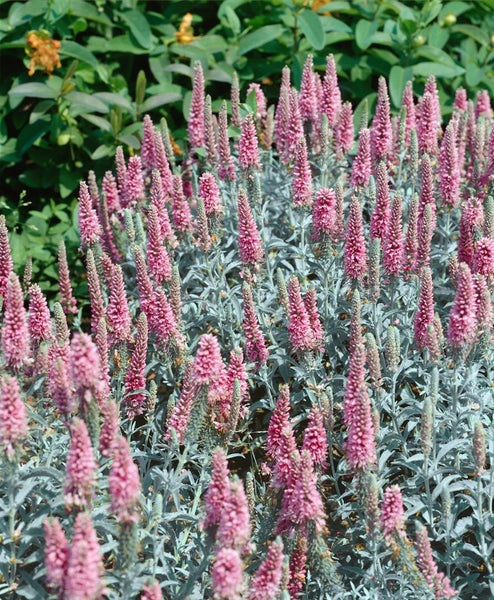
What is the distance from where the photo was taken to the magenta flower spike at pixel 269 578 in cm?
350

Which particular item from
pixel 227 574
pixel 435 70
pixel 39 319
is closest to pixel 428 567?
pixel 227 574

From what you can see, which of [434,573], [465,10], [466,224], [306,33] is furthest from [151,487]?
[465,10]

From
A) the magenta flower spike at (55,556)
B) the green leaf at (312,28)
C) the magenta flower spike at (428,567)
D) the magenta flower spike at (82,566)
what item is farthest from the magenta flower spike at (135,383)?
the green leaf at (312,28)

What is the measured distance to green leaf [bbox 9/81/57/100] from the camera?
7457 mm

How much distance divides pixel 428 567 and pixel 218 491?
899mm

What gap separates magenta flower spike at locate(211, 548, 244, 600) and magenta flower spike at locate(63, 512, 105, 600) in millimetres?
451

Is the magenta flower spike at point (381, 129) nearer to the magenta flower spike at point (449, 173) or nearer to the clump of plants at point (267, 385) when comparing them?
the clump of plants at point (267, 385)

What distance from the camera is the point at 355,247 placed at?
5.23 meters

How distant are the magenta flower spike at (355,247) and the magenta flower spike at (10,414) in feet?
7.19

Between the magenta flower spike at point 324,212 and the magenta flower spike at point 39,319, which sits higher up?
the magenta flower spike at point 324,212

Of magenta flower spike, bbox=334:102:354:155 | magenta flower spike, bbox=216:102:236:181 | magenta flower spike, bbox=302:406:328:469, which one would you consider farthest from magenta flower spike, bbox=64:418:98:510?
magenta flower spike, bbox=334:102:354:155

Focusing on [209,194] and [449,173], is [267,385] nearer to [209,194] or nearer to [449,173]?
[209,194]

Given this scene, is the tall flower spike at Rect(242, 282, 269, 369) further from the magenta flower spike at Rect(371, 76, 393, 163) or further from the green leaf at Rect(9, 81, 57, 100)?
the green leaf at Rect(9, 81, 57, 100)

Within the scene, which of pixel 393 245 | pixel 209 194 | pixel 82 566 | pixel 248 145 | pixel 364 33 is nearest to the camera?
pixel 82 566
